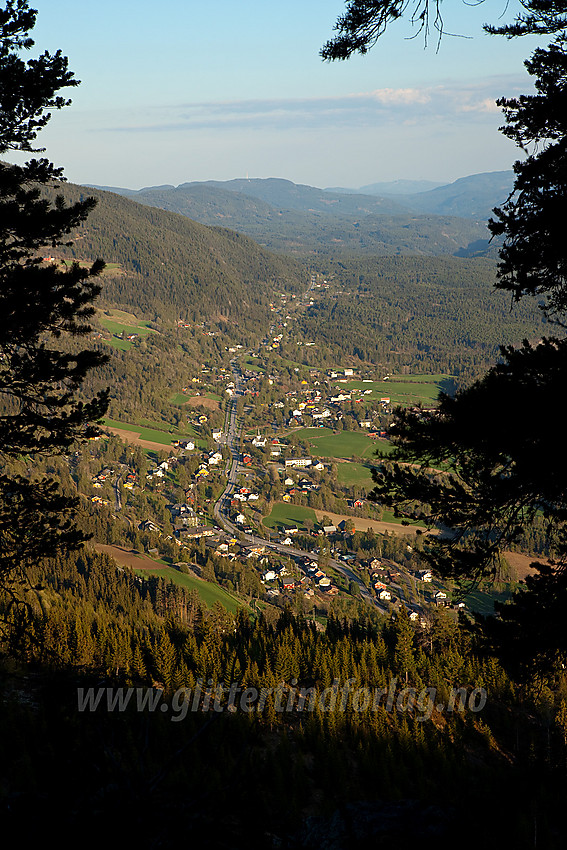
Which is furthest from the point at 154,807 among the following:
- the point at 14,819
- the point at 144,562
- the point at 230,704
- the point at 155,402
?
the point at 155,402

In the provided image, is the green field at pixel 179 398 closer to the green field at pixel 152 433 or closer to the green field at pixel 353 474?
the green field at pixel 152 433

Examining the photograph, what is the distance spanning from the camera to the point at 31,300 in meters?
9.95

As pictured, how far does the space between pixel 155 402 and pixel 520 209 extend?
4813 inches

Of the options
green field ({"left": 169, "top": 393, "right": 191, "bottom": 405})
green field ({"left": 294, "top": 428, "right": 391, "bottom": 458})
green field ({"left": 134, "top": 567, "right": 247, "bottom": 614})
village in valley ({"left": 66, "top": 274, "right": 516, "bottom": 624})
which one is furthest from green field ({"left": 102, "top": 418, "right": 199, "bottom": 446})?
green field ({"left": 134, "top": 567, "right": 247, "bottom": 614})

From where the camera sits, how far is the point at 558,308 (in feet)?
28.8

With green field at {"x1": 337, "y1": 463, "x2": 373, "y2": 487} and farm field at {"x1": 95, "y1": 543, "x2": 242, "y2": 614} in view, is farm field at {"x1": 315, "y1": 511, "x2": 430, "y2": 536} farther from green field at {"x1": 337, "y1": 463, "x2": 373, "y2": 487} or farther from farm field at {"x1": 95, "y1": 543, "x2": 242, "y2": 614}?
farm field at {"x1": 95, "y1": 543, "x2": 242, "y2": 614}

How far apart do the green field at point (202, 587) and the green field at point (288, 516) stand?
17.1 metres

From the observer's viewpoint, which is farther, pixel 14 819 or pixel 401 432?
pixel 401 432

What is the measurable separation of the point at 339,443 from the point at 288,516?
3103cm

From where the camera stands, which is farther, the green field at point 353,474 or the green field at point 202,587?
the green field at point 353,474

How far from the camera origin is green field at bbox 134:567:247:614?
5220cm

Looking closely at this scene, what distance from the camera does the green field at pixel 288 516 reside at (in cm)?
7288

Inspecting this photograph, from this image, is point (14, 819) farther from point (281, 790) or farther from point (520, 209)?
point (281, 790)

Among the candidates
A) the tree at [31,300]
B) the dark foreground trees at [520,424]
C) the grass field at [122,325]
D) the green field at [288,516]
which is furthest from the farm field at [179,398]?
the dark foreground trees at [520,424]
